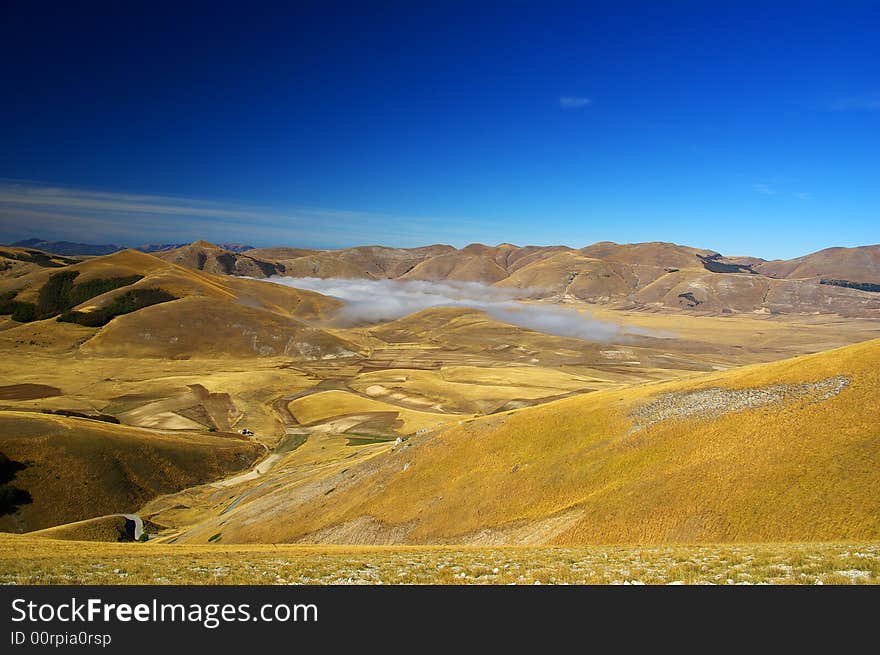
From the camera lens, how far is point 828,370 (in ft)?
133

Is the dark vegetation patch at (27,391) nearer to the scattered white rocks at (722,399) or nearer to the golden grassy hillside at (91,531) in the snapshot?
the golden grassy hillside at (91,531)

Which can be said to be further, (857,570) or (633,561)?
(633,561)

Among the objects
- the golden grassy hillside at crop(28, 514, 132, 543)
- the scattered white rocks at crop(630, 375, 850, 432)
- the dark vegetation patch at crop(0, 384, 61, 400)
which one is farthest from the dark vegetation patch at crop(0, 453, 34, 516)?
the dark vegetation patch at crop(0, 384, 61, 400)

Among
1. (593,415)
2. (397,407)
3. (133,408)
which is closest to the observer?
(593,415)

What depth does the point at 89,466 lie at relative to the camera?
77.6m

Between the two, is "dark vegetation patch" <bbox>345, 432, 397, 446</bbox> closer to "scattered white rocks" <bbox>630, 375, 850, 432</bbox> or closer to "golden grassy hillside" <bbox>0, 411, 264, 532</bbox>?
"golden grassy hillside" <bbox>0, 411, 264, 532</bbox>

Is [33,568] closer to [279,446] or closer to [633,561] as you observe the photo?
[633,561]

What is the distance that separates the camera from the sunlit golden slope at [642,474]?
2938cm

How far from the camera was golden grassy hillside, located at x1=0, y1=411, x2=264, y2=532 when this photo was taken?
69438 millimetres

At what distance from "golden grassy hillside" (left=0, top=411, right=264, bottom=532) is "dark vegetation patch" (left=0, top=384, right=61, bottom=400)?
69558mm

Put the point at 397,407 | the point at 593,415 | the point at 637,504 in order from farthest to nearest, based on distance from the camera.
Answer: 1. the point at 397,407
2. the point at 593,415
3. the point at 637,504
